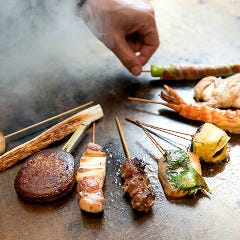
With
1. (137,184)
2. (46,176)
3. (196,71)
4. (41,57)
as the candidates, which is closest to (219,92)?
(196,71)

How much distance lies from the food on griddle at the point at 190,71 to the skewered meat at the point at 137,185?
1.78 m

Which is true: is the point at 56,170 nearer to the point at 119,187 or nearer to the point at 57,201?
the point at 57,201

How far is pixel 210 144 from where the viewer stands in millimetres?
3752

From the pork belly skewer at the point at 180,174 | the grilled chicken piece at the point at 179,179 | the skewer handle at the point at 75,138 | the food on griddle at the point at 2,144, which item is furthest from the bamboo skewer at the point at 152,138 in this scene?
the food on griddle at the point at 2,144

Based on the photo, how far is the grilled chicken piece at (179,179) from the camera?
342 centimetres

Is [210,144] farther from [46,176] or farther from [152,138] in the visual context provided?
[46,176]

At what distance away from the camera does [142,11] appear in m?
4.69

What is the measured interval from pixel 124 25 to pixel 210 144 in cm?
202

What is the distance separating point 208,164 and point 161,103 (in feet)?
3.48

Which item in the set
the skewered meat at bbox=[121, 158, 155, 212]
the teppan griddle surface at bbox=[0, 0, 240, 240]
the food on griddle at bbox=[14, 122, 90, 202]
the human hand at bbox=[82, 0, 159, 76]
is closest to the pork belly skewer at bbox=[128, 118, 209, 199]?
the teppan griddle surface at bbox=[0, 0, 240, 240]

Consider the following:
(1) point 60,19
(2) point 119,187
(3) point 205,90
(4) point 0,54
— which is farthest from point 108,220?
(1) point 60,19

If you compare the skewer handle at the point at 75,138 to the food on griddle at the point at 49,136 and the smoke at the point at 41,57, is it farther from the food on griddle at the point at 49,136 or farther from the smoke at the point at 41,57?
the smoke at the point at 41,57

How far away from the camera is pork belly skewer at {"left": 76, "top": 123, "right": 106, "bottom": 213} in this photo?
3275mm

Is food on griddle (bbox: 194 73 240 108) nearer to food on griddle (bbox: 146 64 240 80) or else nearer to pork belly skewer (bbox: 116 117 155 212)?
food on griddle (bbox: 146 64 240 80)
